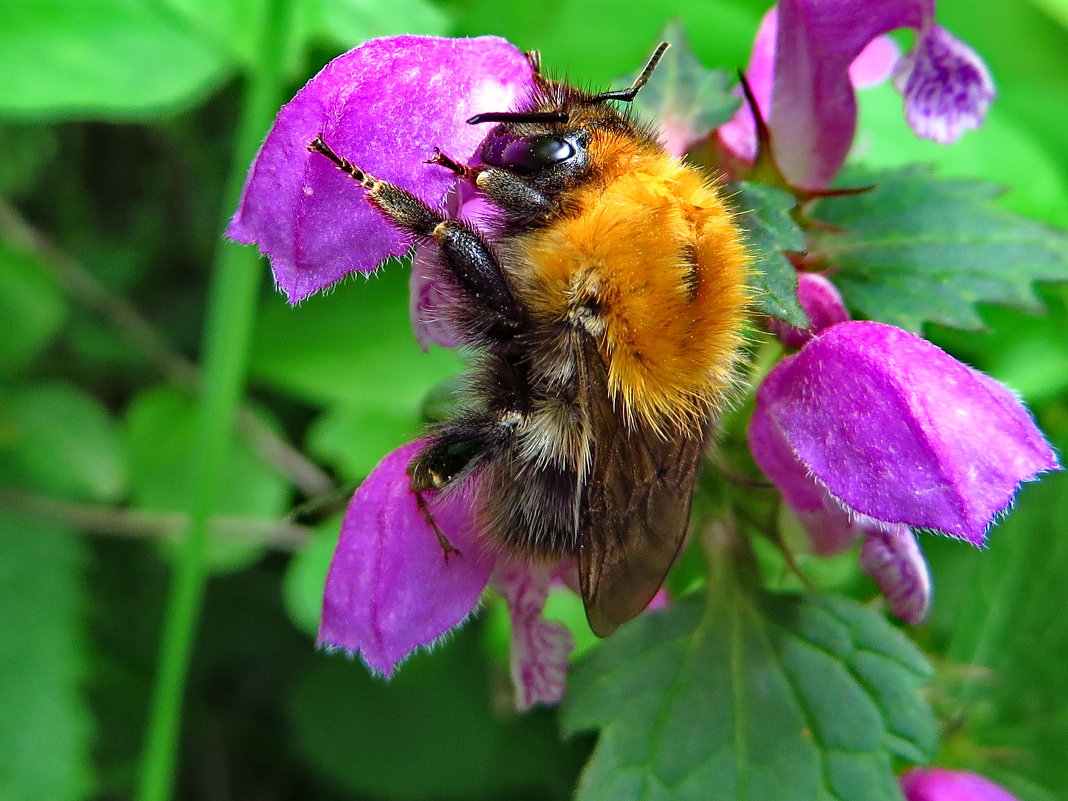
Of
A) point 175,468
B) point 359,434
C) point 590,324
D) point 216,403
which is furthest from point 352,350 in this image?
point 590,324

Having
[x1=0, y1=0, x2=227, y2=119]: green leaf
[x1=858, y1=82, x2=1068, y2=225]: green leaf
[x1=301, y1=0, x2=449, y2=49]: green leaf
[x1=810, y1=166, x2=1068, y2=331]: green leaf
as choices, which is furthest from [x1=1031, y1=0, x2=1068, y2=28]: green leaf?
[x1=0, y1=0, x2=227, y2=119]: green leaf

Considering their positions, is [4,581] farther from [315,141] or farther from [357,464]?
[315,141]

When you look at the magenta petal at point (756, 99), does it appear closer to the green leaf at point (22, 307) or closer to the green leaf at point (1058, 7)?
the green leaf at point (1058, 7)

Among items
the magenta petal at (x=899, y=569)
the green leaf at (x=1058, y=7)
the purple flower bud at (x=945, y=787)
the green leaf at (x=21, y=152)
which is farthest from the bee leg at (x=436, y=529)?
the green leaf at (x=1058, y=7)

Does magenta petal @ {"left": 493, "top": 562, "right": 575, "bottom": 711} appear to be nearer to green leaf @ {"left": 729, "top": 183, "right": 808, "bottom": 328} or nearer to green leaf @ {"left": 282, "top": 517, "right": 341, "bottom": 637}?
green leaf @ {"left": 729, "top": 183, "right": 808, "bottom": 328}

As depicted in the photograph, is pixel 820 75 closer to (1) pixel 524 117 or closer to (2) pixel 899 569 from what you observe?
(1) pixel 524 117

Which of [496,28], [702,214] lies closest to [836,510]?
[702,214]

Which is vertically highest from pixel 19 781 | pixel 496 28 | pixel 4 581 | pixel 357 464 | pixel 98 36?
pixel 496 28
